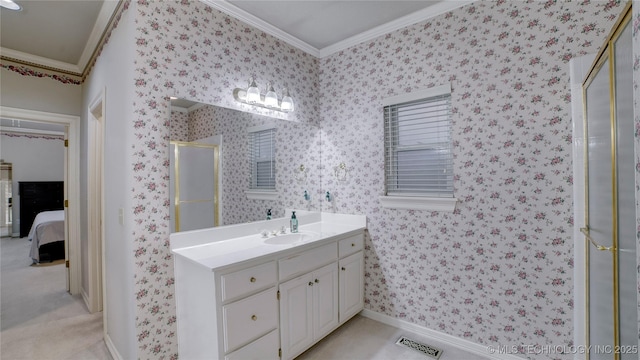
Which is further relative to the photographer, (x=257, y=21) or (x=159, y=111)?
(x=257, y=21)

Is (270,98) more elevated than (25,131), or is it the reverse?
(25,131)

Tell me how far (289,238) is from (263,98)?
1.26 m

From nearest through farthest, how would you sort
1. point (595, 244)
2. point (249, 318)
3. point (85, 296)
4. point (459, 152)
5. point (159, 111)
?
point (595, 244)
point (249, 318)
point (159, 111)
point (459, 152)
point (85, 296)

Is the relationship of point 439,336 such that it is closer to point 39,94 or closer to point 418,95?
point 418,95

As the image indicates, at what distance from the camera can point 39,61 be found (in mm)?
2977

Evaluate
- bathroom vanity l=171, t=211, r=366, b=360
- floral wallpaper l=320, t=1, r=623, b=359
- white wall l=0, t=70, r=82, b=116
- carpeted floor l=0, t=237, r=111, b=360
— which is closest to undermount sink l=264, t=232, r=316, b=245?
bathroom vanity l=171, t=211, r=366, b=360

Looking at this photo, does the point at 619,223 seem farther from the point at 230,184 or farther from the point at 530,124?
the point at 230,184

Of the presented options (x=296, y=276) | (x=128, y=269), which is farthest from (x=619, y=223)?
(x=128, y=269)

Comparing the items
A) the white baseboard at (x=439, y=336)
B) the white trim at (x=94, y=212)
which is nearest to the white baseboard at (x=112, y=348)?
the white trim at (x=94, y=212)

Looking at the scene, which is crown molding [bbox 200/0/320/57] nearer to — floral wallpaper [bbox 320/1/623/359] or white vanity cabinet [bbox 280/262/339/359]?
floral wallpaper [bbox 320/1/623/359]

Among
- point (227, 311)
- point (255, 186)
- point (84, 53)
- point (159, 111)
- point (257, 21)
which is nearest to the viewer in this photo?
point (227, 311)

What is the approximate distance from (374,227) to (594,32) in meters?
2.03

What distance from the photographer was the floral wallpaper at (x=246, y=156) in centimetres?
202

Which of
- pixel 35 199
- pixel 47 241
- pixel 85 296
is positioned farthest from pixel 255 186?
pixel 35 199
